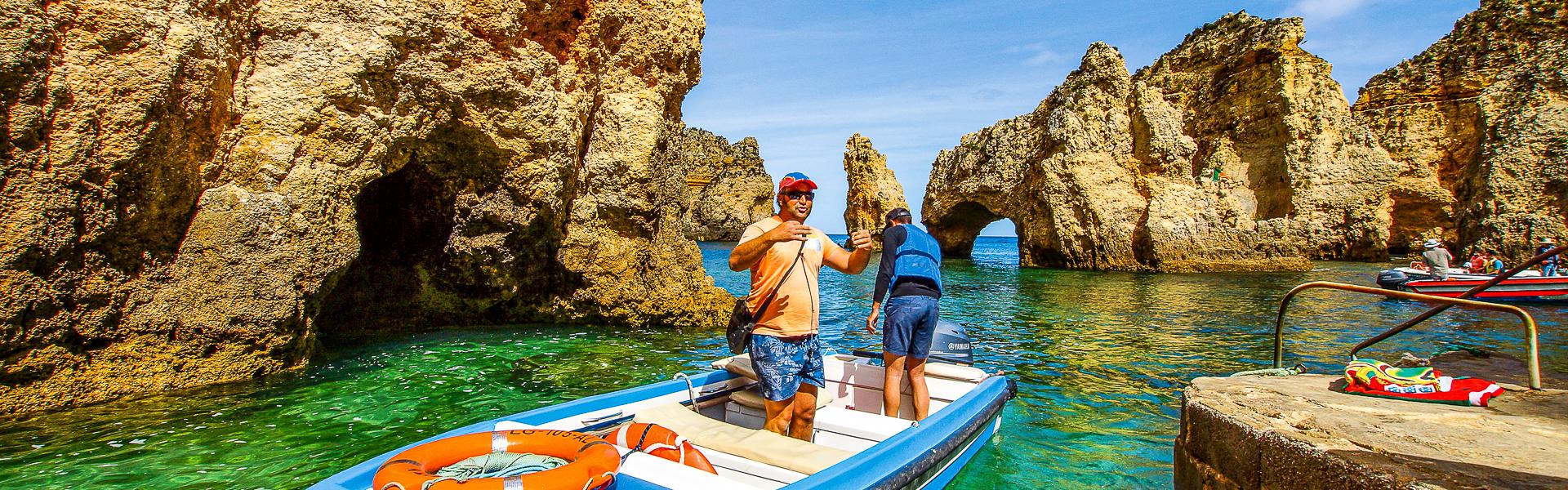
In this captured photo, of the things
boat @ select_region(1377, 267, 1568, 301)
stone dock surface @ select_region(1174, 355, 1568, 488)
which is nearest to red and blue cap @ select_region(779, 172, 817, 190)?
stone dock surface @ select_region(1174, 355, 1568, 488)

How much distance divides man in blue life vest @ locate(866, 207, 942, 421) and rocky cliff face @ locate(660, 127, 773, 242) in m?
77.7

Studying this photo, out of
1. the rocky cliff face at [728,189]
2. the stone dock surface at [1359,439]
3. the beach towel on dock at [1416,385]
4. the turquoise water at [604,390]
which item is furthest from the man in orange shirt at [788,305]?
the rocky cliff face at [728,189]

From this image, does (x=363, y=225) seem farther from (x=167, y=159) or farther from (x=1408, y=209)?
(x=1408, y=209)

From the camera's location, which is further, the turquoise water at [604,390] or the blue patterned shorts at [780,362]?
the turquoise water at [604,390]

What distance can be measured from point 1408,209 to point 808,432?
153 feet

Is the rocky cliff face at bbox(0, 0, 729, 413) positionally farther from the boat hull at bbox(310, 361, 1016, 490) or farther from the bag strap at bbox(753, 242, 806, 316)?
the bag strap at bbox(753, 242, 806, 316)

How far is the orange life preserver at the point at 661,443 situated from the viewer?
3506 millimetres

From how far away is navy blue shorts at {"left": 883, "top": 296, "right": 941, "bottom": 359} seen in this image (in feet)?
15.9

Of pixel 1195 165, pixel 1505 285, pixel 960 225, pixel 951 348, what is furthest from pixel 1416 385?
pixel 960 225

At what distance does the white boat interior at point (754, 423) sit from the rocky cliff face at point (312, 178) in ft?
15.9

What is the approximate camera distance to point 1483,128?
82.5 ft

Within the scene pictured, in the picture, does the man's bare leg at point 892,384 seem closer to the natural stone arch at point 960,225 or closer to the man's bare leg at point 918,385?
the man's bare leg at point 918,385

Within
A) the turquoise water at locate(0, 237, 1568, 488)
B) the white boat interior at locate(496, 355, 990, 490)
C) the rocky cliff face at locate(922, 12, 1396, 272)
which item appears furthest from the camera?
the rocky cliff face at locate(922, 12, 1396, 272)

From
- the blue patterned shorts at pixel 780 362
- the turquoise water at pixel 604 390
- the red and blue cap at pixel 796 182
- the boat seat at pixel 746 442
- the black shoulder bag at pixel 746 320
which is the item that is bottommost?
the turquoise water at pixel 604 390
